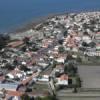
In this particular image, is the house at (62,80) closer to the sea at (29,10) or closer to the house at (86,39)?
the house at (86,39)

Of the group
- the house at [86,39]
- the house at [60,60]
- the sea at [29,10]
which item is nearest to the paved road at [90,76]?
the house at [60,60]

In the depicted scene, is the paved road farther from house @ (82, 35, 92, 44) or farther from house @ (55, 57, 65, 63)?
house @ (82, 35, 92, 44)

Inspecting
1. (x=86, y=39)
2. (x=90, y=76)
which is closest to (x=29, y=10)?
(x=86, y=39)

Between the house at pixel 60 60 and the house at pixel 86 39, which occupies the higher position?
the house at pixel 60 60

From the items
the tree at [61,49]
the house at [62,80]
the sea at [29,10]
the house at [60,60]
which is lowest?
the sea at [29,10]

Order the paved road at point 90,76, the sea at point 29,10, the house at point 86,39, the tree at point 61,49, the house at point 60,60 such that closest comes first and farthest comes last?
the paved road at point 90,76
the house at point 60,60
the tree at point 61,49
the house at point 86,39
the sea at point 29,10
